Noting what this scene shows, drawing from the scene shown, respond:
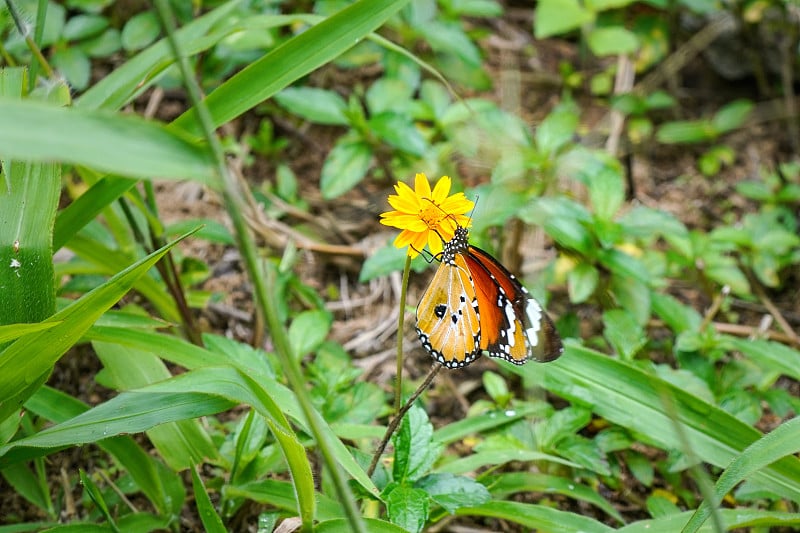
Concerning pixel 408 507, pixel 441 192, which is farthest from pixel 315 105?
pixel 408 507

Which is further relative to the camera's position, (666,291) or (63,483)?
(666,291)

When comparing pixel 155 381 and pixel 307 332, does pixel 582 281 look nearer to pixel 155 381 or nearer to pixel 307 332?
pixel 307 332

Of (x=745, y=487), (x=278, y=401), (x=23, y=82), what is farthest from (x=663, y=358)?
(x=23, y=82)

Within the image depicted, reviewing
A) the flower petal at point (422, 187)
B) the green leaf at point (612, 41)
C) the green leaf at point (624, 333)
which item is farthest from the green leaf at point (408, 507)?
the green leaf at point (612, 41)

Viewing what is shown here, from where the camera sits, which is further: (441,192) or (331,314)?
(331,314)

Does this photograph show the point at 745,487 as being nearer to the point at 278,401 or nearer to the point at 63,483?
the point at 278,401
